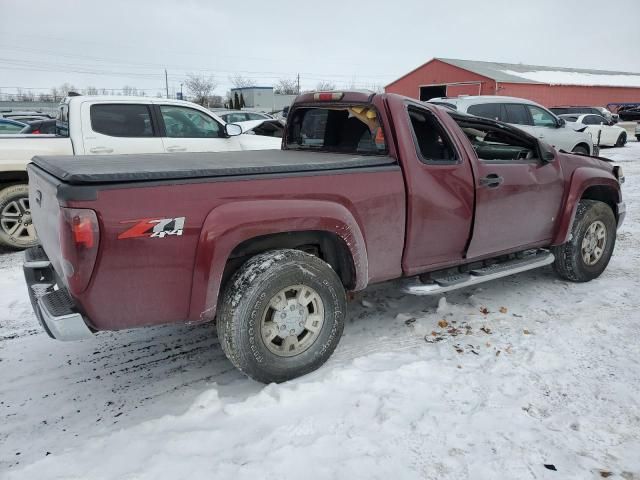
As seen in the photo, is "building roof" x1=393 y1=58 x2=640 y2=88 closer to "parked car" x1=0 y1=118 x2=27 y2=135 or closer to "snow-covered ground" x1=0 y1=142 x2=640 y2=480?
"parked car" x1=0 y1=118 x2=27 y2=135

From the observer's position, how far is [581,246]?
4918mm

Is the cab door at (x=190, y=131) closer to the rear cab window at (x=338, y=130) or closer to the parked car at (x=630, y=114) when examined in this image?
the rear cab window at (x=338, y=130)

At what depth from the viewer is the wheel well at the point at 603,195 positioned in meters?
5.04

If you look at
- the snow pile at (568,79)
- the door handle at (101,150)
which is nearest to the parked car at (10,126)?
the door handle at (101,150)

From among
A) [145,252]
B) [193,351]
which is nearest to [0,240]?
[193,351]

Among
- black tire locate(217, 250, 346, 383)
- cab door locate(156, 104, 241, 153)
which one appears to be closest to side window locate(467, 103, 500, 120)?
cab door locate(156, 104, 241, 153)

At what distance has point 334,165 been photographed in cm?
325

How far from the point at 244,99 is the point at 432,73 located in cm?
2634

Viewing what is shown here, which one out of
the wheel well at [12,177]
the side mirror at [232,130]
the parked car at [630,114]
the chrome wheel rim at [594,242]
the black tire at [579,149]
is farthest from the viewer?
the parked car at [630,114]

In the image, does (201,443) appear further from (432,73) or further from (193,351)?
(432,73)

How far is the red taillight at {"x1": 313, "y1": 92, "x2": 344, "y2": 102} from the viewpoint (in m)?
4.24

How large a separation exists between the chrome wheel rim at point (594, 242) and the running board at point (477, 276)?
24.0 inches

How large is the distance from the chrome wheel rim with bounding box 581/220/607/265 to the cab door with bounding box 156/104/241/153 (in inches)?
200

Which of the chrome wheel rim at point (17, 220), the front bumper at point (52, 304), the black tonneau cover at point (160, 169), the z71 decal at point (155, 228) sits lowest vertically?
the chrome wheel rim at point (17, 220)
